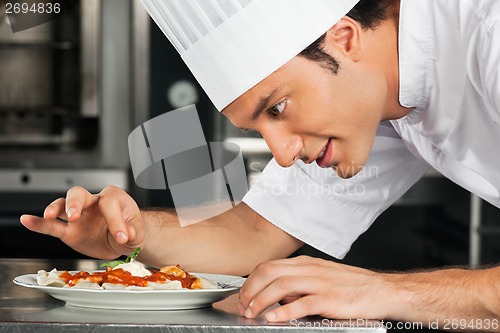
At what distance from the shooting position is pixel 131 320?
0.93 metres

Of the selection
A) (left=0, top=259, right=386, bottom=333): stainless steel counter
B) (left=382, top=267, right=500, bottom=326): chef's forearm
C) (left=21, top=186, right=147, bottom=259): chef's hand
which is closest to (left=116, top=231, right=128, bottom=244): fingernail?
(left=21, top=186, right=147, bottom=259): chef's hand

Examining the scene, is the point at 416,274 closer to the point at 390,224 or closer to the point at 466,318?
the point at 466,318

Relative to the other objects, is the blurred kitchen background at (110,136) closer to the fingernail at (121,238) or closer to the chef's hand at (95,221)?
the chef's hand at (95,221)

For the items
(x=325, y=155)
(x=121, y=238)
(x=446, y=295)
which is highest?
(x=325, y=155)

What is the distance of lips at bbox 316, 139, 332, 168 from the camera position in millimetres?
1368

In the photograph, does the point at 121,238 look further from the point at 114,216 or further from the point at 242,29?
the point at 242,29

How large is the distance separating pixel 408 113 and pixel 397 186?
297 mm

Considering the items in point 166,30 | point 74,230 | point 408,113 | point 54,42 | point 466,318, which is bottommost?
point 466,318

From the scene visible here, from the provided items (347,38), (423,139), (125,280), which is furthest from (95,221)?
(423,139)

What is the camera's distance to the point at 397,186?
1.79 meters

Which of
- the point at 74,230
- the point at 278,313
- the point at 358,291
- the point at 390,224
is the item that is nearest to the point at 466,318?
the point at 358,291

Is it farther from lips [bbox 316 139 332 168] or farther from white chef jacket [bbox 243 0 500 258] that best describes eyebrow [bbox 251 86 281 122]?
white chef jacket [bbox 243 0 500 258]

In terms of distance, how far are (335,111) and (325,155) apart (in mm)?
75

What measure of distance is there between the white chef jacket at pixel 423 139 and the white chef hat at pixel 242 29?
0.53 ft
